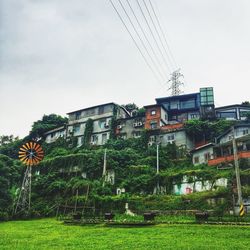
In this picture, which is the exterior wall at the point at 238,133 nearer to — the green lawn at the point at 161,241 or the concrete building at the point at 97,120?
the concrete building at the point at 97,120

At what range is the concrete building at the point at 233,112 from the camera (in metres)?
59.1

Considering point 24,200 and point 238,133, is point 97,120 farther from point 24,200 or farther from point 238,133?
point 238,133

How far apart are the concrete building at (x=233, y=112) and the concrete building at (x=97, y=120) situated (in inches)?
805

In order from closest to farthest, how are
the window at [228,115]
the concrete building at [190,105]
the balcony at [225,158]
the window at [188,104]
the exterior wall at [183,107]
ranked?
the balcony at [225,158]
the window at [228,115]
the concrete building at [190,105]
the exterior wall at [183,107]
the window at [188,104]

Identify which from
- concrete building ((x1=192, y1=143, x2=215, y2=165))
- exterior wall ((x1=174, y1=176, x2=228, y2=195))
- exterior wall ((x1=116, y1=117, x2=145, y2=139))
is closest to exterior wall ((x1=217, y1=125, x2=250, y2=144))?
concrete building ((x1=192, y1=143, x2=215, y2=165))

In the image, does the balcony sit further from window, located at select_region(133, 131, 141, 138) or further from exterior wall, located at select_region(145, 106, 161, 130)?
window, located at select_region(133, 131, 141, 138)

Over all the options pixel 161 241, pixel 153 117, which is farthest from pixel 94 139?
pixel 161 241

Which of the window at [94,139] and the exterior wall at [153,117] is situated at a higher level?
the exterior wall at [153,117]

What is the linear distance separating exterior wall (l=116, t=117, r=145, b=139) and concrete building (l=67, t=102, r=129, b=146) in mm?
2188

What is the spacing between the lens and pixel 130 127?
61.8 metres

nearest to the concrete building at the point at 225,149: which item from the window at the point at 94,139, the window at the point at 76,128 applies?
the window at the point at 94,139

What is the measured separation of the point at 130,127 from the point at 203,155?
18.6 meters

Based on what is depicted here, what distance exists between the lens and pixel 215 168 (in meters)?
42.0

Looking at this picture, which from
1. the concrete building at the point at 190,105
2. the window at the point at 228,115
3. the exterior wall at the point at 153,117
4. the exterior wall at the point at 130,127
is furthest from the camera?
the exterior wall at the point at 130,127
